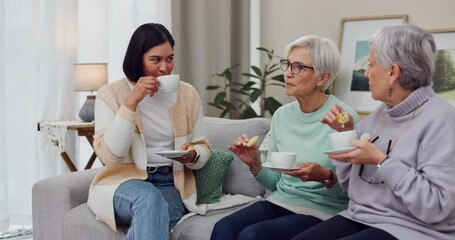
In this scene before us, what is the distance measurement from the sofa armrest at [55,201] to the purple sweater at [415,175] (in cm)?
130

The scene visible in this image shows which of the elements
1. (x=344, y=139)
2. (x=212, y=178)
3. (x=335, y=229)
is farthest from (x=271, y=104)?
(x=344, y=139)

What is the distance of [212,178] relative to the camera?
303 centimetres

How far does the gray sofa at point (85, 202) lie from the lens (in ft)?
9.18

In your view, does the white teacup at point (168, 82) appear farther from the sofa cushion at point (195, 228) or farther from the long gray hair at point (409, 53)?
the long gray hair at point (409, 53)

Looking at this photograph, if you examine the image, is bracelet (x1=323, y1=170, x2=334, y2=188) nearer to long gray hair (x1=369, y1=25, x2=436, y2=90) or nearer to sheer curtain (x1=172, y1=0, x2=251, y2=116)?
long gray hair (x1=369, y1=25, x2=436, y2=90)

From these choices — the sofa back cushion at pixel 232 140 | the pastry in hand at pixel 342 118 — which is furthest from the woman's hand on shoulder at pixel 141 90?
the pastry in hand at pixel 342 118

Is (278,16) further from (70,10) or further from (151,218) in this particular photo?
(151,218)

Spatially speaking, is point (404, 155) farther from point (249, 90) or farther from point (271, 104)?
point (249, 90)

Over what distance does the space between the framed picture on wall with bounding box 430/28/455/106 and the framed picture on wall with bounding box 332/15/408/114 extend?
1.23ft

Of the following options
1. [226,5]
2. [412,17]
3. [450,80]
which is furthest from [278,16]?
[450,80]

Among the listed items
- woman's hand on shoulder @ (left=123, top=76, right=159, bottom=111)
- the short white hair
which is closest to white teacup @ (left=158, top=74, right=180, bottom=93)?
woman's hand on shoulder @ (left=123, top=76, right=159, bottom=111)

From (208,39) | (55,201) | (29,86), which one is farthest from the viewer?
(208,39)

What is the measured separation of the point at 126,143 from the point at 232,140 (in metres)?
0.68

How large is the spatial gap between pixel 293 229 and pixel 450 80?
6.95ft
